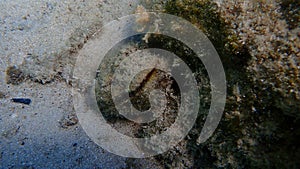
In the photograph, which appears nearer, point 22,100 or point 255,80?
point 255,80

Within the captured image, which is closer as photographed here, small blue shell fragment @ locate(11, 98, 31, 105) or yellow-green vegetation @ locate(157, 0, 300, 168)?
yellow-green vegetation @ locate(157, 0, 300, 168)

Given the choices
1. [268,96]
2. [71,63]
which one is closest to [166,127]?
[268,96]

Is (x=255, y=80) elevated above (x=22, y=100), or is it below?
above

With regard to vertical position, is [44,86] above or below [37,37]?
below

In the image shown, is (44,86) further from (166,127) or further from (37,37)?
(166,127)

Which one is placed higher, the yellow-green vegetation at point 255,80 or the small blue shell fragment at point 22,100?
the yellow-green vegetation at point 255,80

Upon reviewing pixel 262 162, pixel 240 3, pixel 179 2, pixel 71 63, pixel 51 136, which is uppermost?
pixel 240 3

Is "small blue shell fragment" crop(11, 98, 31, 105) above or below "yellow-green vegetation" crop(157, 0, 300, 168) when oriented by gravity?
below

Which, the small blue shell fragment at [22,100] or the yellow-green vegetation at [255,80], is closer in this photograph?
the yellow-green vegetation at [255,80]
